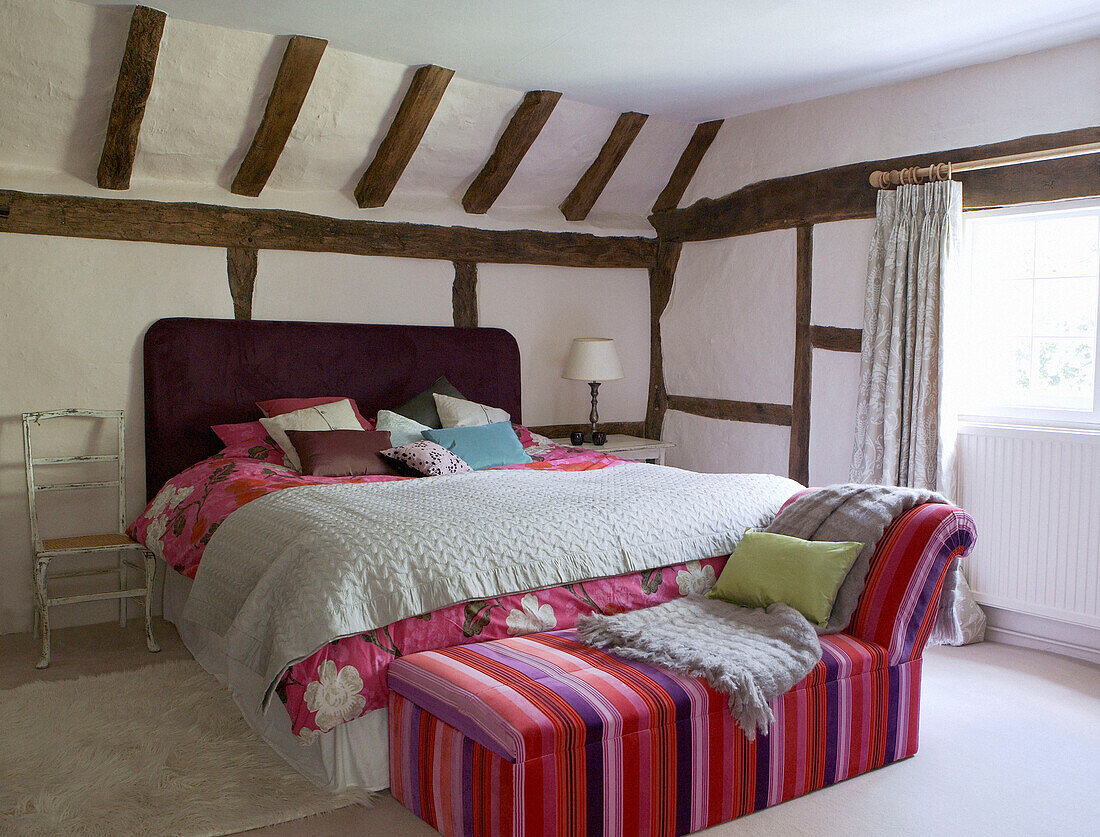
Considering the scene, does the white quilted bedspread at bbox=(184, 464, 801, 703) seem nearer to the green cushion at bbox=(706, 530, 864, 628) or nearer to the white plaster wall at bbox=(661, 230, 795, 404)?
the green cushion at bbox=(706, 530, 864, 628)

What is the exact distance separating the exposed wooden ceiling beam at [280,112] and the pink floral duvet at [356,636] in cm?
135

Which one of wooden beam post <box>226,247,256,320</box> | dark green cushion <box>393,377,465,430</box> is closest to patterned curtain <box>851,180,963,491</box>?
dark green cushion <box>393,377,465,430</box>

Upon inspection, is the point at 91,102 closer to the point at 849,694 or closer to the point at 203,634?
the point at 203,634

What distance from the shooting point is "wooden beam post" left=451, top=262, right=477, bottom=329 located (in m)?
5.36

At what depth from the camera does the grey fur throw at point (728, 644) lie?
2.38 m

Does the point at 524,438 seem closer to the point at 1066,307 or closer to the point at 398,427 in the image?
the point at 398,427

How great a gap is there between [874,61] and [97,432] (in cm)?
398

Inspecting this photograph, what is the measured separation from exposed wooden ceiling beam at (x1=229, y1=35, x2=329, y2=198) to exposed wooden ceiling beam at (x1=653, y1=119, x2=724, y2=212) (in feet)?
7.98

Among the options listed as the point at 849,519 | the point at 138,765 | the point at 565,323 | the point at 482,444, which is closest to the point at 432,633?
the point at 138,765

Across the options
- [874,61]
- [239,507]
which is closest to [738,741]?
[239,507]

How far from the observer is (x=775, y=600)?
286 centimetres

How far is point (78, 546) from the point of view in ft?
12.5

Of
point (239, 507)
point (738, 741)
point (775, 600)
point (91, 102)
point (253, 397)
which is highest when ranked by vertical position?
point (91, 102)

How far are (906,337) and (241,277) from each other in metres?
3.27
